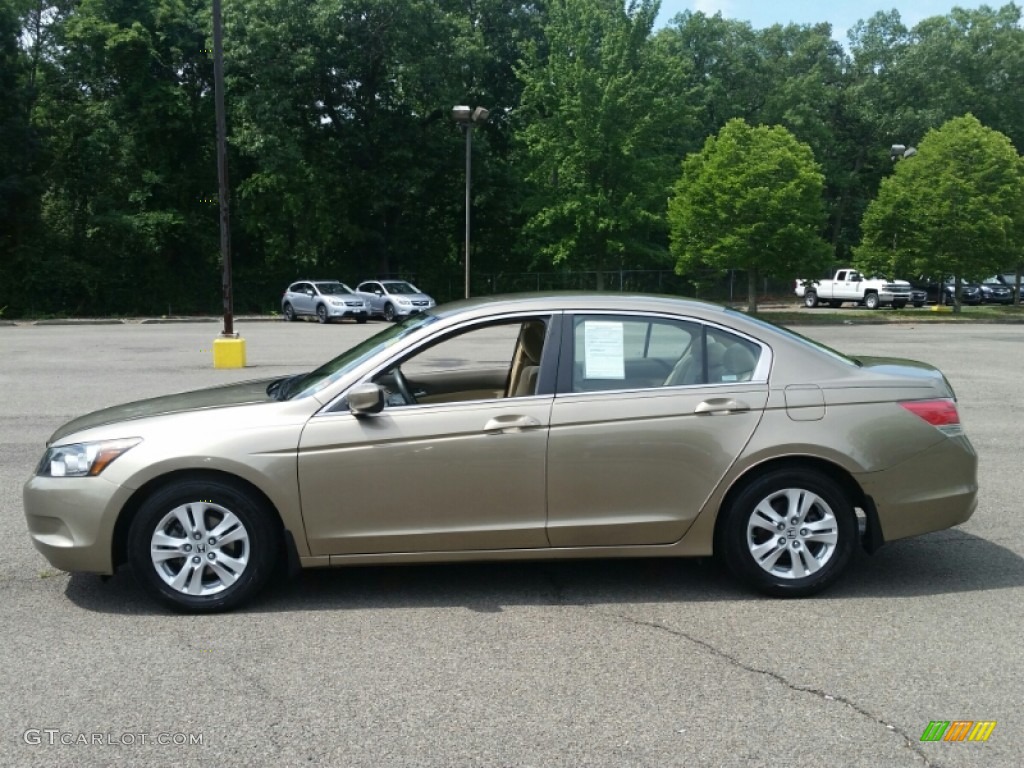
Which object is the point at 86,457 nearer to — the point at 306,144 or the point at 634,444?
the point at 634,444

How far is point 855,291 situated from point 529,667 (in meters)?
48.7

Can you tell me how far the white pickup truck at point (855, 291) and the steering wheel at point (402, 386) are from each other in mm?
43241

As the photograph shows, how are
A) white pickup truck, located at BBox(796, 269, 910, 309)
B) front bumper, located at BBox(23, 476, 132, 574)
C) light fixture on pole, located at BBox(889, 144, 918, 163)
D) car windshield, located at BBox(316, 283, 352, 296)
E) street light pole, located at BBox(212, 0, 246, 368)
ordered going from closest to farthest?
front bumper, located at BBox(23, 476, 132, 574), street light pole, located at BBox(212, 0, 246, 368), car windshield, located at BBox(316, 283, 352, 296), light fixture on pole, located at BBox(889, 144, 918, 163), white pickup truck, located at BBox(796, 269, 910, 309)

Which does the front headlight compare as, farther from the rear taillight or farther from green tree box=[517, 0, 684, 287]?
green tree box=[517, 0, 684, 287]

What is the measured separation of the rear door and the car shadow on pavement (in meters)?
0.41

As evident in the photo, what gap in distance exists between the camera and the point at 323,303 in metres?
37.0

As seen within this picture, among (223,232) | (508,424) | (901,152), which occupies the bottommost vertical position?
(508,424)

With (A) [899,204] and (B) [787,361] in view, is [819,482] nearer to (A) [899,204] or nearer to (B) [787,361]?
(B) [787,361]

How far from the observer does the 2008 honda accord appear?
5066mm

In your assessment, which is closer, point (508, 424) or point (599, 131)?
point (508, 424)

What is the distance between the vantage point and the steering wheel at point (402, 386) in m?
5.45

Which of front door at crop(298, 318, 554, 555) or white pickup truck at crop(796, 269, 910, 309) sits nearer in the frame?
front door at crop(298, 318, 554, 555)

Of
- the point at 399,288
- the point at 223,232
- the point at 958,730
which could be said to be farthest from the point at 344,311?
the point at 958,730

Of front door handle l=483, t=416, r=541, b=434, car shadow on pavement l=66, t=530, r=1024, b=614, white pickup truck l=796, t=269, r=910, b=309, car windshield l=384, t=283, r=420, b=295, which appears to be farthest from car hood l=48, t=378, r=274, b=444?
white pickup truck l=796, t=269, r=910, b=309
